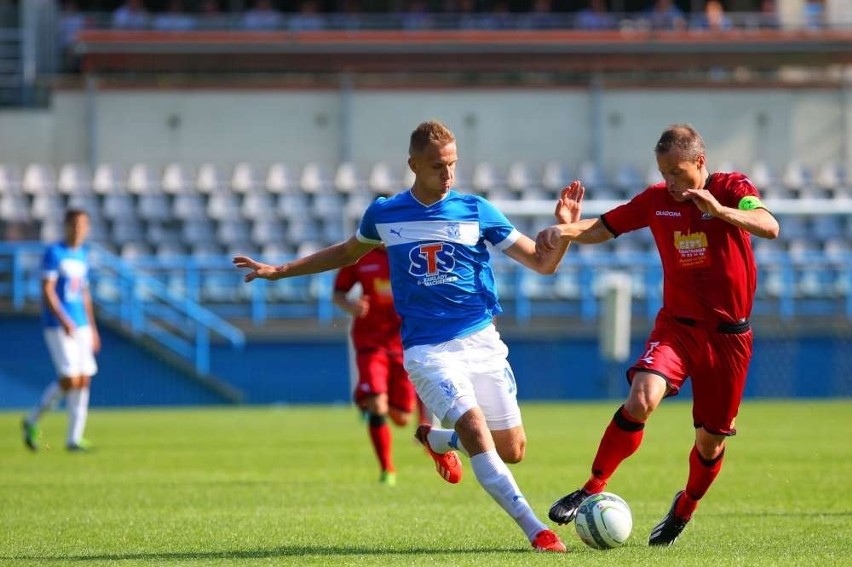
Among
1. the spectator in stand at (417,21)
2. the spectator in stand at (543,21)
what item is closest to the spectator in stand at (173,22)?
the spectator in stand at (417,21)

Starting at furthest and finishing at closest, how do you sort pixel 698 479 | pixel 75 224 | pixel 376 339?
1. pixel 75 224
2. pixel 376 339
3. pixel 698 479

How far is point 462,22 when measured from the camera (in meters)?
33.6

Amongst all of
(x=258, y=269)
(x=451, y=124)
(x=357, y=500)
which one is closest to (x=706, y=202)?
(x=258, y=269)

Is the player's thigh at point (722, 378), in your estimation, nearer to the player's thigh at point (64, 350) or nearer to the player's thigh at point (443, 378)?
the player's thigh at point (443, 378)

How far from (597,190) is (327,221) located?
540cm

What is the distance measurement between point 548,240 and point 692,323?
2.89ft

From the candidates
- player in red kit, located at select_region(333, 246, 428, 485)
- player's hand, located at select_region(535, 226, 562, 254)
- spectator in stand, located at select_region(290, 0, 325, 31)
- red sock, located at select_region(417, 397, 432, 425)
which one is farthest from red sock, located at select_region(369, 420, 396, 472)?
spectator in stand, located at select_region(290, 0, 325, 31)

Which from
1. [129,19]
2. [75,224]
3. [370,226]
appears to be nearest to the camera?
[370,226]

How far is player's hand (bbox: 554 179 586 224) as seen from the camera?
746 centimetres

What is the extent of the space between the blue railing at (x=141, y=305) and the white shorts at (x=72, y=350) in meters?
8.89

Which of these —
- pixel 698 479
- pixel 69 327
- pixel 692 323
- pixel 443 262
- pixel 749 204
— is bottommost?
pixel 69 327

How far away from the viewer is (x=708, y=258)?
760 cm

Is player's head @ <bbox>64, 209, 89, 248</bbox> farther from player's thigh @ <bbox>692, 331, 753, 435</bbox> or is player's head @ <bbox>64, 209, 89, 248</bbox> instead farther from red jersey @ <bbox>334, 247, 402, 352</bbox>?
player's thigh @ <bbox>692, 331, 753, 435</bbox>

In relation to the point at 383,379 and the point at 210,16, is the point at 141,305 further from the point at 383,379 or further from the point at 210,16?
the point at 383,379
